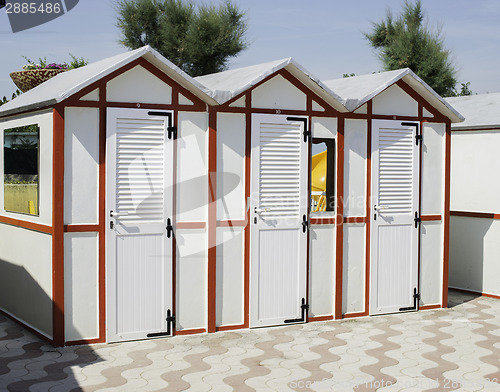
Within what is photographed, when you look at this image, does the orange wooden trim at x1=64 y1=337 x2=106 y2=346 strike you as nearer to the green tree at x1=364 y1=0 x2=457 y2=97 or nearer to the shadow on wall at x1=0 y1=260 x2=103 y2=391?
the shadow on wall at x1=0 y1=260 x2=103 y2=391

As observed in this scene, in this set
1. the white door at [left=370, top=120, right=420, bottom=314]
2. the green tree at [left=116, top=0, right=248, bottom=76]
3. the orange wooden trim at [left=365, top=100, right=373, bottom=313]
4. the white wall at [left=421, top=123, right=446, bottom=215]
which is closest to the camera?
the orange wooden trim at [left=365, top=100, right=373, bottom=313]

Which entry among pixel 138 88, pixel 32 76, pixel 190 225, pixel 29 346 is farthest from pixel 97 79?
pixel 32 76

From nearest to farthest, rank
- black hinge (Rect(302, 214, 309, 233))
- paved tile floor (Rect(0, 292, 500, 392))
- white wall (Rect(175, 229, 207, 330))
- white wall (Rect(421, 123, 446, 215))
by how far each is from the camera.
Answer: paved tile floor (Rect(0, 292, 500, 392)) → white wall (Rect(175, 229, 207, 330)) → black hinge (Rect(302, 214, 309, 233)) → white wall (Rect(421, 123, 446, 215))

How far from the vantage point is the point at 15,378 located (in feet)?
19.5

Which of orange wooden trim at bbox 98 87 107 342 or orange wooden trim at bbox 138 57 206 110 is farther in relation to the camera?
orange wooden trim at bbox 138 57 206 110

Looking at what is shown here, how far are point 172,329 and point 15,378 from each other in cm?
198

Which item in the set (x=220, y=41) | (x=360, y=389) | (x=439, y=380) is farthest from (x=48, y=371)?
(x=220, y=41)

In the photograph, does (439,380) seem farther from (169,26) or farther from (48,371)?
(169,26)

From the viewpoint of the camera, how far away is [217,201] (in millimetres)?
7770

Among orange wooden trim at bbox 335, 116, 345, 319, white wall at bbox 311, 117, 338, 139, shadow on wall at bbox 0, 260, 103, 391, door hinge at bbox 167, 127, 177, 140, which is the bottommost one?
shadow on wall at bbox 0, 260, 103, 391

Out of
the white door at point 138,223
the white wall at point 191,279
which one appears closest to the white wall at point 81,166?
the white door at point 138,223

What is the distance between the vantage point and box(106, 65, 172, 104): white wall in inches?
284

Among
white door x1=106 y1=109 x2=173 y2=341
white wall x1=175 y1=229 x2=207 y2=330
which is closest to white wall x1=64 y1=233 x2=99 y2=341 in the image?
white door x1=106 y1=109 x2=173 y2=341

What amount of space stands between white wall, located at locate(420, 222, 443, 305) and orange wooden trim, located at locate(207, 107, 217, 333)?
2.98m
